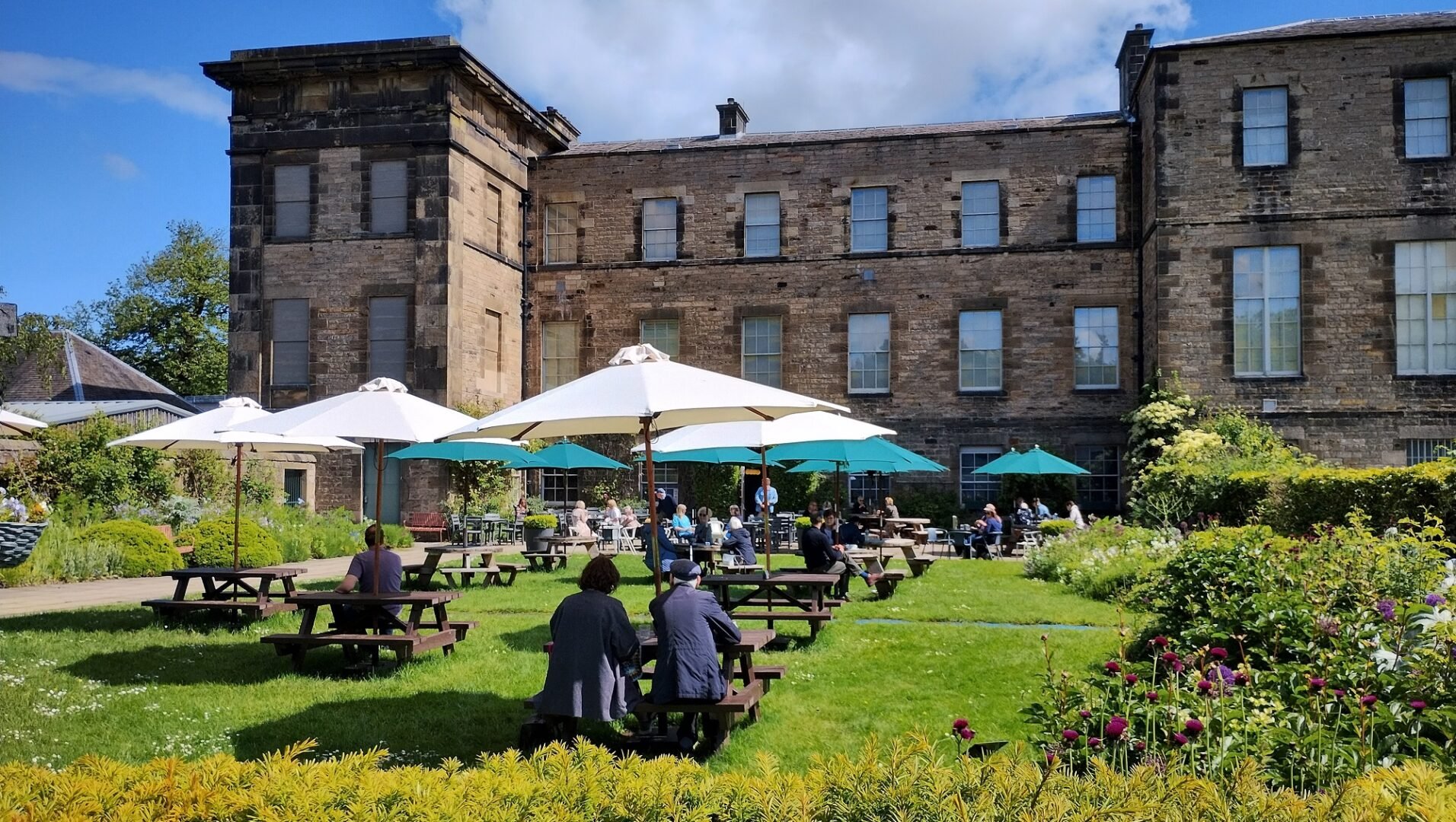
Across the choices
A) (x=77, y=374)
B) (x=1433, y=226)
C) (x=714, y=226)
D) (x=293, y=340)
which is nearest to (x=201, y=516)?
(x=293, y=340)

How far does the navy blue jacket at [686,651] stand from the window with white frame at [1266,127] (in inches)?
882

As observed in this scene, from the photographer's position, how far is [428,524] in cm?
2561

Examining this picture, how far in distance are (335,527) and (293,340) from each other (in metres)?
6.86

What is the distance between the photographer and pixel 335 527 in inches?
878

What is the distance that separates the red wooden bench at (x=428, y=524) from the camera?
25.5 meters

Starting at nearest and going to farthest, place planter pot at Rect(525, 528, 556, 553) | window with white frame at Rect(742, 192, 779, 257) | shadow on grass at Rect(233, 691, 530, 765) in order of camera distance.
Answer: shadow on grass at Rect(233, 691, 530, 765) < planter pot at Rect(525, 528, 556, 553) < window with white frame at Rect(742, 192, 779, 257)

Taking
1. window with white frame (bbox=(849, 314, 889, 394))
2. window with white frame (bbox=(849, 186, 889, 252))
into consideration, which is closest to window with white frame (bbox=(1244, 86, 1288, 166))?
window with white frame (bbox=(849, 186, 889, 252))

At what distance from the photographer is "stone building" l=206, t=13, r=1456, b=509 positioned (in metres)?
24.3

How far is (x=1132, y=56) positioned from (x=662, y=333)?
1375 cm

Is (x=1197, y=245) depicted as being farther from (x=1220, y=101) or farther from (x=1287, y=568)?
(x=1287, y=568)

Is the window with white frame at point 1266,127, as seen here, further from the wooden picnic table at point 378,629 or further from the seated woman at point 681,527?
the wooden picnic table at point 378,629

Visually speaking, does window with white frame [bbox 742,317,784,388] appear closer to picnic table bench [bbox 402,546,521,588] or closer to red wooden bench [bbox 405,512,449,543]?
red wooden bench [bbox 405,512,449,543]

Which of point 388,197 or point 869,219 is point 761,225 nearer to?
point 869,219

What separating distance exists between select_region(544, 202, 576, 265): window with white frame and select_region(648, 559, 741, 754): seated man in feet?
76.8
